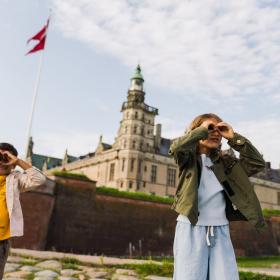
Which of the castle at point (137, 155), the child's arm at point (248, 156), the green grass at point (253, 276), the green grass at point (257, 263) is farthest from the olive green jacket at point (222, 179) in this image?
the castle at point (137, 155)

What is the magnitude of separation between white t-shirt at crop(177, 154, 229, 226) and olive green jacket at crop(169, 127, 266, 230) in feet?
0.15

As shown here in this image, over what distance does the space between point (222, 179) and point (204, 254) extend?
1.81 feet

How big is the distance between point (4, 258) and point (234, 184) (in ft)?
7.15

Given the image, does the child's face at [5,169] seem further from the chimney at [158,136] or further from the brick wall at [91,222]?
the chimney at [158,136]

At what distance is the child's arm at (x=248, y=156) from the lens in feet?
9.64

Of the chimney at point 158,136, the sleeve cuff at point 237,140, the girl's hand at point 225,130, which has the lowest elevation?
the sleeve cuff at point 237,140

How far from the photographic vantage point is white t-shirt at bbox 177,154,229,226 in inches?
105

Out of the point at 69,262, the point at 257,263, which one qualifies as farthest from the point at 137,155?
the point at 69,262

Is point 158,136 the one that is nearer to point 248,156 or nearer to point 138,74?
point 138,74

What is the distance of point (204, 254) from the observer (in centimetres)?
256

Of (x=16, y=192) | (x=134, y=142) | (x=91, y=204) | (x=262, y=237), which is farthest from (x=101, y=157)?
(x=16, y=192)

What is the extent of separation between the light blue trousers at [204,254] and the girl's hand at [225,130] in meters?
0.68

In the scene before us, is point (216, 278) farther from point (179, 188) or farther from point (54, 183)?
point (54, 183)

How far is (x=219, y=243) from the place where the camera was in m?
2.59
